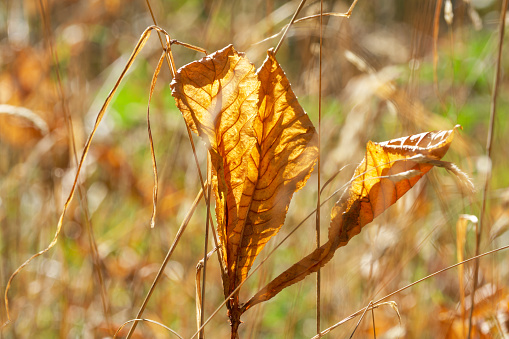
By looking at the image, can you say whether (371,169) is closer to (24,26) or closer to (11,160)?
(11,160)

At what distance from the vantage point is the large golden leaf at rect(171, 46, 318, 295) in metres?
0.42

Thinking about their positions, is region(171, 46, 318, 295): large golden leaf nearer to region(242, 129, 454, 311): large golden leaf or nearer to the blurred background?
region(242, 129, 454, 311): large golden leaf

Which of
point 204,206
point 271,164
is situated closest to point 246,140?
point 271,164

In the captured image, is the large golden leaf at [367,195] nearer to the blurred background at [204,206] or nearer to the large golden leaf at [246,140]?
the large golden leaf at [246,140]

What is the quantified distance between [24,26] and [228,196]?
195 cm

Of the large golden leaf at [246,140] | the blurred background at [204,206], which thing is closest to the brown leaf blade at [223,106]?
the large golden leaf at [246,140]

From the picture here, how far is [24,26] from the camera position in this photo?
2084 mm

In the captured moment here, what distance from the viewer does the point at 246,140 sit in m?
0.43

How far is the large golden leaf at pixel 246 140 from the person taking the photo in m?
0.42

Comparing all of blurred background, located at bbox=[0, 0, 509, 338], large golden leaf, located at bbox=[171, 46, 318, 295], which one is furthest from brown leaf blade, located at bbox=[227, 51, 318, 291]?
blurred background, located at bbox=[0, 0, 509, 338]

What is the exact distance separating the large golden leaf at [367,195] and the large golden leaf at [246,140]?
0.12 feet

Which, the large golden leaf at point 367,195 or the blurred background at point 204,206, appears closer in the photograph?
the large golden leaf at point 367,195

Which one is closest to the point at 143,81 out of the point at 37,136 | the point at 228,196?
the point at 37,136

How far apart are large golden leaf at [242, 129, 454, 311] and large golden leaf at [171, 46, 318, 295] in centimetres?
→ 4
